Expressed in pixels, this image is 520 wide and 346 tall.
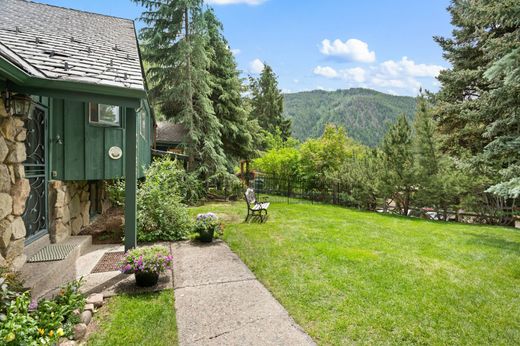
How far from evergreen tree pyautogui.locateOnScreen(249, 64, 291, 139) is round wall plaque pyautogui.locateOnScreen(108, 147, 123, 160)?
29540mm

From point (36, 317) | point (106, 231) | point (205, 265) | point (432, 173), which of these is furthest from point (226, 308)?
point (432, 173)

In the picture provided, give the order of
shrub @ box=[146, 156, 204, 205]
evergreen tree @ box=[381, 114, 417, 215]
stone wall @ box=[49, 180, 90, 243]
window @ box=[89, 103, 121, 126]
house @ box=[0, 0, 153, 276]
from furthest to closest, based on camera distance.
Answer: evergreen tree @ box=[381, 114, 417, 215] → shrub @ box=[146, 156, 204, 205] → window @ box=[89, 103, 121, 126] → stone wall @ box=[49, 180, 90, 243] → house @ box=[0, 0, 153, 276]

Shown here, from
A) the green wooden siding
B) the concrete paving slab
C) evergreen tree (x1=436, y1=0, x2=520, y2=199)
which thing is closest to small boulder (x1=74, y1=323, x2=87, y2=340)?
the concrete paving slab

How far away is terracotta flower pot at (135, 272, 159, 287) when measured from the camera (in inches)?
171

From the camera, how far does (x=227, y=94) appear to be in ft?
50.8

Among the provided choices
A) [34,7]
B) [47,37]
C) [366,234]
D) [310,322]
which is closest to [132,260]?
[310,322]

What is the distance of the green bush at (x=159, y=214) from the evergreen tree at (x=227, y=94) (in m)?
8.40

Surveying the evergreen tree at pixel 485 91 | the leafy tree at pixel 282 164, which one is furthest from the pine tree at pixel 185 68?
the evergreen tree at pixel 485 91

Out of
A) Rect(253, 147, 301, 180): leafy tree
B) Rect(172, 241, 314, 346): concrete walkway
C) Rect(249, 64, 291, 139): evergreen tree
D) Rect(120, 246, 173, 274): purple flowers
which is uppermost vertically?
Rect(249, 64, 291, 139): evergreen tree

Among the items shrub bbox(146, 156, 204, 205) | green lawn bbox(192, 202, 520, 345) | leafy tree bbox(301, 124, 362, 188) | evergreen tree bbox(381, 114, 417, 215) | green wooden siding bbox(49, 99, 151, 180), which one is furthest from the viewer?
leafy tree bbox(301, 124, 362, 188)

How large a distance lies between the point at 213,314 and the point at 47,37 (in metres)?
5.84

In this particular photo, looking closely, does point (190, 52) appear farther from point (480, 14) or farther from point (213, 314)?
point (213, 314)

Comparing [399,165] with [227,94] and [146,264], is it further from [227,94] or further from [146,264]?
[146,264]

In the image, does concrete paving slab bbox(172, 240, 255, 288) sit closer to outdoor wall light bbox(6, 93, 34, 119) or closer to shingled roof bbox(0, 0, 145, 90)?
shingled roof bbox(0, 0, 145, 90)
